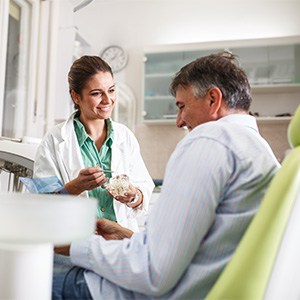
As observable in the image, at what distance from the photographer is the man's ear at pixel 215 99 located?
1090 millimetres

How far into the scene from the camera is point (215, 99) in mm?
1094

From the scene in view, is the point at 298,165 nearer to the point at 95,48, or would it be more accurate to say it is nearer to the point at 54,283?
the point at 54,283

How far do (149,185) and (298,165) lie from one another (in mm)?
1097

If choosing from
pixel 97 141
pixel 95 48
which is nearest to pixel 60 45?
pixel 95 48

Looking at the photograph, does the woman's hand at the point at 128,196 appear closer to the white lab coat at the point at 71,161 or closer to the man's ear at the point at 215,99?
the white lab coat at the point at 71,161

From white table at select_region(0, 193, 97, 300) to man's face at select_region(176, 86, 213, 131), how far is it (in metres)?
0.65

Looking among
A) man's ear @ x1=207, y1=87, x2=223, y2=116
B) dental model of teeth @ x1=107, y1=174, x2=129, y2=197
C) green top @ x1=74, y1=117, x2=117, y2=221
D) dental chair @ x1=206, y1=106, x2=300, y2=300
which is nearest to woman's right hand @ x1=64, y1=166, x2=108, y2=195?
dental model of teeth @ x1=107, y1=174, x2=129, y2=197

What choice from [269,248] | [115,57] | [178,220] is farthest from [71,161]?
[115,57]

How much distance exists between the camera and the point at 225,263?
2.61 ft

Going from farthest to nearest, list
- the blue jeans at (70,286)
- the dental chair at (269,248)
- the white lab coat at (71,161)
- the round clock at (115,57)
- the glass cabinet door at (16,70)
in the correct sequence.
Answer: the round clock at (115,57) → the glass cabinet door at (16,70) → the white lab coat at (71,161) → the blue jeans at (70,286) → the dental chair at (269,248)

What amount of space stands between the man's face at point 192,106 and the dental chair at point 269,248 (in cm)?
40

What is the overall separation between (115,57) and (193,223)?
3.52 meters

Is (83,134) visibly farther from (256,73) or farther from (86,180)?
(256,73)

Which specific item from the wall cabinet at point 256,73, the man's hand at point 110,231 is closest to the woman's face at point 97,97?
the man's hand at point 110,231
